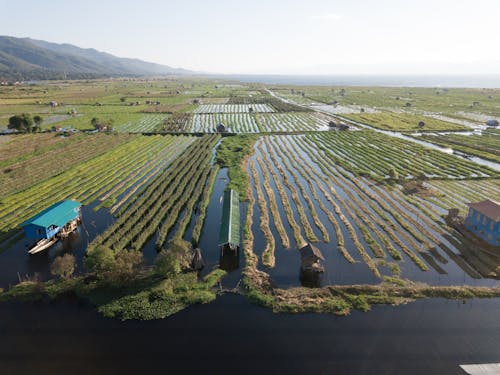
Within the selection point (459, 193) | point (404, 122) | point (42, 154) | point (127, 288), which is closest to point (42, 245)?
point (127, 288)

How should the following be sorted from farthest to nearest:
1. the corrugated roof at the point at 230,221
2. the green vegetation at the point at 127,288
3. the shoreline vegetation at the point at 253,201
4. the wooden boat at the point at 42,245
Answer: the corrugated roof at the point at 230,221, the wooden boat at the point at 42,245, the shoreline vegetation at the point at 253,201, the green vegetation at the point at 127,288

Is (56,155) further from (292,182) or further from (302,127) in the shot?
(302,127)

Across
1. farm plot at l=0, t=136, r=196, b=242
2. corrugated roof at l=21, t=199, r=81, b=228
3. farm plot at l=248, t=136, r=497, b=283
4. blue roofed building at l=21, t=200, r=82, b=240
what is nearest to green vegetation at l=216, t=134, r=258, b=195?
farm plot at l=248, t=136, r=497, b=283

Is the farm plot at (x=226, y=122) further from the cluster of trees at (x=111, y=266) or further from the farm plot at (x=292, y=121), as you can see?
the cluster of trees at (x=111, y=266)

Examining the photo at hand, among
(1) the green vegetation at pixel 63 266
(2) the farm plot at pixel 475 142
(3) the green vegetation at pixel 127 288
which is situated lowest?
(3) the green vegetation at pixel 127 288

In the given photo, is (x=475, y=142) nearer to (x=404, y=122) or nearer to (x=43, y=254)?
(x=404, y=122)

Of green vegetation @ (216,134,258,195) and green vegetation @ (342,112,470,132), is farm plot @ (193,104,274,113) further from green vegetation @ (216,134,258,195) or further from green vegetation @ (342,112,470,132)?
A: green vegetation @ (216,134,258,195)

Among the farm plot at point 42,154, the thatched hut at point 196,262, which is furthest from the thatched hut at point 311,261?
the farm plot at point 42,154
